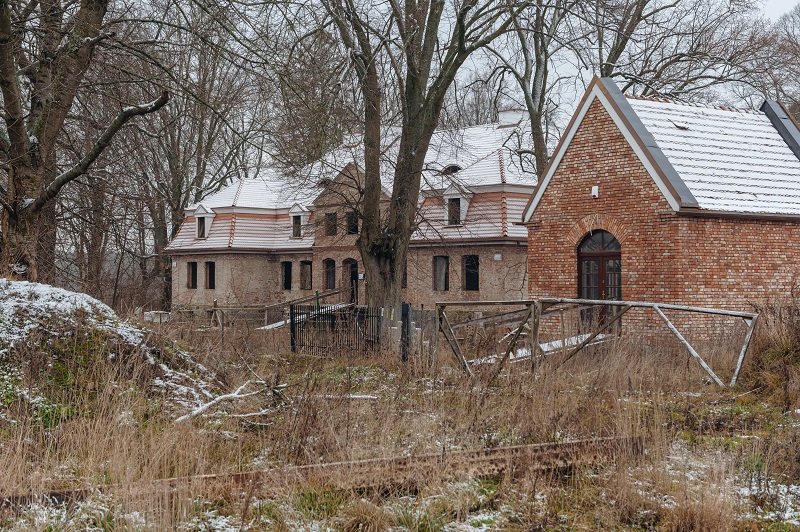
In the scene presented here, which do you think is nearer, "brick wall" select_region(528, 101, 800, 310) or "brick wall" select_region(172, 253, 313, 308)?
"brick wall" select_region(528, 101, 800, 310)

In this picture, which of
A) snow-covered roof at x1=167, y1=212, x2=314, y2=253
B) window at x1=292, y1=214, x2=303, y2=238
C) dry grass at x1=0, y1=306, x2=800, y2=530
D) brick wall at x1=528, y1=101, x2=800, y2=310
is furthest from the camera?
window at x1=292, y1=214, x2=303, y2=238

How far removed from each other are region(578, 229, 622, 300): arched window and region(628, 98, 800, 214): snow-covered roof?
7.71ft

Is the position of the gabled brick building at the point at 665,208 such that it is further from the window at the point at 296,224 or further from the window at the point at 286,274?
the window at the point at 286,274

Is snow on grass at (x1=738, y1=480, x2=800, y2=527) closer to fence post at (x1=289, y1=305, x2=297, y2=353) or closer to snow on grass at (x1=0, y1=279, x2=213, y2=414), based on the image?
snow on grass at (x1=0, y1=279, x2=213, y2=414)

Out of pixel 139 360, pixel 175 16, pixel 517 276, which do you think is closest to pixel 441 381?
pixel 139 360

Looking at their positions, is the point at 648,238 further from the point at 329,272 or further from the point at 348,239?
the point at 329,272

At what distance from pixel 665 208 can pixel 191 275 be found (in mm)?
30077

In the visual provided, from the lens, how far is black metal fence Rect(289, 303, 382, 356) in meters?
20.9

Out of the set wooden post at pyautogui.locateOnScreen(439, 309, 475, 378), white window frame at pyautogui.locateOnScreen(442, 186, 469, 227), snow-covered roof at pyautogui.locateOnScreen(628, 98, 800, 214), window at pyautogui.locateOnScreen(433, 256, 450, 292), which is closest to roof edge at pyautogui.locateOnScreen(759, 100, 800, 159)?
snow-covered roof at pyautogui.locateOnScreen(628, 98, 800, 214)

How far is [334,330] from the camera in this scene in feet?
72.6

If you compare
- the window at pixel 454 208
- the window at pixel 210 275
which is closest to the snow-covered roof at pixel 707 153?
the window at pixel 454 208

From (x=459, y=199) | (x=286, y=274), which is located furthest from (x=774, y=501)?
(x=286, y=274)

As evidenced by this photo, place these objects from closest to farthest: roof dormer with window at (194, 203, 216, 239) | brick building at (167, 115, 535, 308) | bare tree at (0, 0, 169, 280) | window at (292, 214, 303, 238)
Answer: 1. bare tree at (0, 0, 169, 280)
2. brick building at (167, 115, 535, 308)
3. window at (292, 214, 303, 238)
4. roof dormer with window at (194, 203, 216, 239)

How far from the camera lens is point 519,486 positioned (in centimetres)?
798
